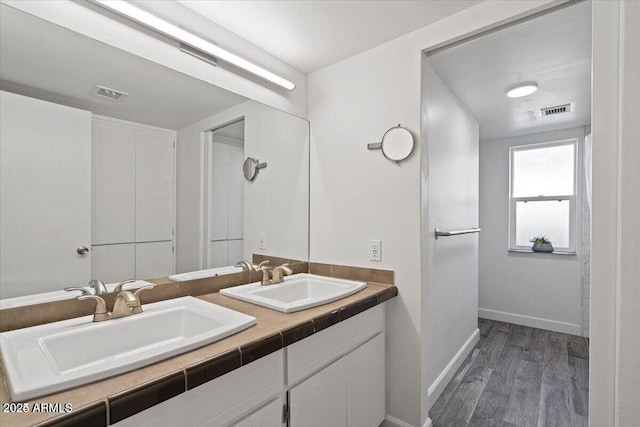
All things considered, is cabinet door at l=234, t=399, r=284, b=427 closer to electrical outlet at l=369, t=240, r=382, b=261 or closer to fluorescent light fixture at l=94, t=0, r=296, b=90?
electrical outlet at l=369, t=240, r=382, b=261

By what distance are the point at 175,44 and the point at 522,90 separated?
234cm

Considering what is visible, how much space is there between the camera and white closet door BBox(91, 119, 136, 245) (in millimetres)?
1284

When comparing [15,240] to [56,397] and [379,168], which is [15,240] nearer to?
[56,397]

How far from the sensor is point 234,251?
1.87 metres

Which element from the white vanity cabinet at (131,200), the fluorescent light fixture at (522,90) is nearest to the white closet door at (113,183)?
the white vanity cabinet at (131,200)

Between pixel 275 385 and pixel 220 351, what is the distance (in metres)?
0.31

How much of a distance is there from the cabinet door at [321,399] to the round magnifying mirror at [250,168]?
1.17m

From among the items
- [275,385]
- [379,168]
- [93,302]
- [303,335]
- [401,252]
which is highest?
[379,168]

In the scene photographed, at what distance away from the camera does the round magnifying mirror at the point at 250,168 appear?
6.33 feet

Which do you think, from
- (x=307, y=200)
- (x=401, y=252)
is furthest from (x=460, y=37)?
(x=307, y=200)

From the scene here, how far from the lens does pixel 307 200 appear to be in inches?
88.7

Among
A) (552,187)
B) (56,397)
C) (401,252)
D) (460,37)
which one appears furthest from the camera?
(552,187)

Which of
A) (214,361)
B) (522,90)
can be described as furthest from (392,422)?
(522,90)

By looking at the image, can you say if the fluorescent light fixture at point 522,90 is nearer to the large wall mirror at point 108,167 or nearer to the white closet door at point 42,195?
the large wall mirror at point 108,167
